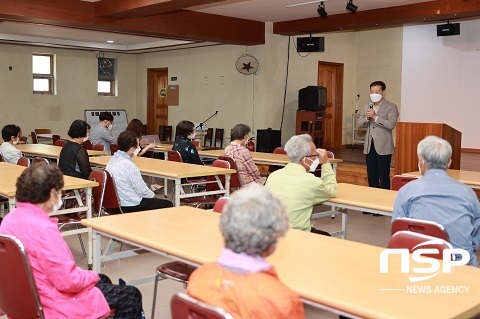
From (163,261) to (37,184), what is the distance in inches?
99.3

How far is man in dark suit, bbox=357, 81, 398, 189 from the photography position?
22.2ft

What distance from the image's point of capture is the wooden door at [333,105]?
1254 centimetres

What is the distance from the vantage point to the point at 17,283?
2.31 metres

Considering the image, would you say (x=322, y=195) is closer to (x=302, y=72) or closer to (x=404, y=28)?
A: (x=302, y=72)

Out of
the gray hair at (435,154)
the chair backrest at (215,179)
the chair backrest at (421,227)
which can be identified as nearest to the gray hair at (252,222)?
the chair backrest at (421,227)

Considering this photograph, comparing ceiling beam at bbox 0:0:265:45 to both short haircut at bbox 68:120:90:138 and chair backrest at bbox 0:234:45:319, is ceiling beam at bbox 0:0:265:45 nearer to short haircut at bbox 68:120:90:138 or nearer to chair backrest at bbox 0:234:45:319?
short haircut at bbox 68:120:90:138

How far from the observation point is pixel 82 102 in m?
13.6

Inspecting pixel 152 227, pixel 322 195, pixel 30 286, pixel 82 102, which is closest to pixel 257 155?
pixel 322 195

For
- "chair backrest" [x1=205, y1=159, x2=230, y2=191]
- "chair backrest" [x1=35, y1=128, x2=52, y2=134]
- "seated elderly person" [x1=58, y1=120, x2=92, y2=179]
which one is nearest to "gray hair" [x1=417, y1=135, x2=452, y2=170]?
"chair backrest" [x1=205, y1=159, x2=230, y2=191]

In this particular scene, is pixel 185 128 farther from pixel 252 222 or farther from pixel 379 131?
pixel 252 222

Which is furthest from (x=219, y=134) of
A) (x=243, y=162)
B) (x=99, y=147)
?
(x=243, y=162)

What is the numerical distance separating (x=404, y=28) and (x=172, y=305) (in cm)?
1153

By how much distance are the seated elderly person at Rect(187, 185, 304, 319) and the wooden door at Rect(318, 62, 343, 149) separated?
1104 centimetres

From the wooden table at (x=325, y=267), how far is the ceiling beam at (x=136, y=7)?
14.1 feet
